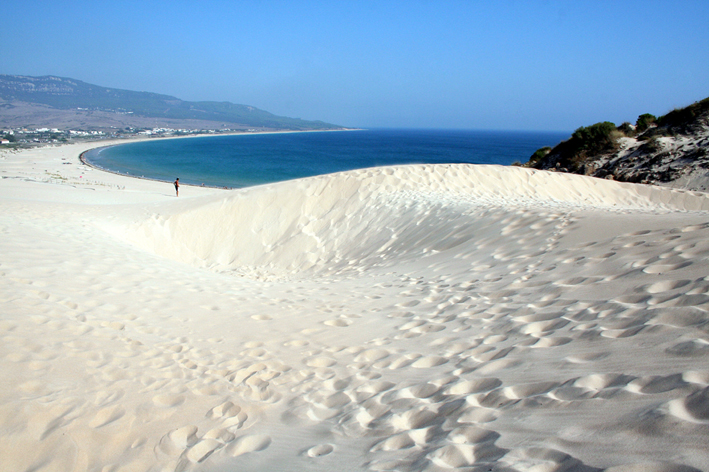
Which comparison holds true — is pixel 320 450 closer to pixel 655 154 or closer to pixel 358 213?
pixel 358 213

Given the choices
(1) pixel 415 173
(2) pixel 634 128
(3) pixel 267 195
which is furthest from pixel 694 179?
(3) pixel 267 195

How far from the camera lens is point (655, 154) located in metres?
16.5

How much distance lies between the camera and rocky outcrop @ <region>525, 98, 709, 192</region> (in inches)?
592

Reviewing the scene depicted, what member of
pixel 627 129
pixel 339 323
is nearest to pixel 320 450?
pixel 339 323

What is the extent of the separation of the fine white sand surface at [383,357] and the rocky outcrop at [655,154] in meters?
11.5

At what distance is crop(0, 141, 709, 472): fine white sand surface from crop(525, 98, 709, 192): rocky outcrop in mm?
11527

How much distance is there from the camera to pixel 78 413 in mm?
2750

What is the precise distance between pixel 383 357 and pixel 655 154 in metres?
18.3

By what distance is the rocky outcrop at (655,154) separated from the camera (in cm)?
1503

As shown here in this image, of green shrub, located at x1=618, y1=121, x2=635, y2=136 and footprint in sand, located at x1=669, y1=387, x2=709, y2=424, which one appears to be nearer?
footprint in sand, located at x1=669, y1=387, x2=709, y2=424

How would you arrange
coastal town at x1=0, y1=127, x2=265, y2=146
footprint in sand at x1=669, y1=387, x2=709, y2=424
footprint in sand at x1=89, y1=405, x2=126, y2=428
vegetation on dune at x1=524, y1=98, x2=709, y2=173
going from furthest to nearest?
coastal town at x1=0, y1=127, x2=265, y2=146 → vegetation on dune at x1=524, y1=98, x2=709, y2=173 → footprint in sand at x1=89, y1=405, x2=126, y2=428 → footprint in sand at x1=669, y1=387, x2=709, y2=424

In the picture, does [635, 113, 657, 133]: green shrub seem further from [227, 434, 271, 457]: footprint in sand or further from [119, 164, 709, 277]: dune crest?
[227, 434, 271, 457]: footprint in sand

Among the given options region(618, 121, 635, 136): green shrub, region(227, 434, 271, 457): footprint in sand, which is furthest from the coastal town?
region(227, 434, 271, 457): footprint in sand

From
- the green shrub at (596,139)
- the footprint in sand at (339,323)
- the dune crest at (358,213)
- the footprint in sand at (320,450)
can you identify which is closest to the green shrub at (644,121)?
the green shrub at (596,139)
